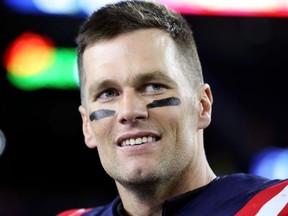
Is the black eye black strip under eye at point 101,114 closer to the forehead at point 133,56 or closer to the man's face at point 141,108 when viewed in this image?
the man's face at point 141,108

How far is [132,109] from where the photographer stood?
1.91 meters

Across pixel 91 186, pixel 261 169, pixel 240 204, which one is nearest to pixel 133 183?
pixel 240 204

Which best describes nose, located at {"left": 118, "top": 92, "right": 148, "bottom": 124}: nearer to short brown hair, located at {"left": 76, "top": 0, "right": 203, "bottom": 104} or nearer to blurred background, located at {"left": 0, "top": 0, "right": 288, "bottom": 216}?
short brown hair, located at {"left": 76, "top": 0, "right": 203, "bottom": 104}

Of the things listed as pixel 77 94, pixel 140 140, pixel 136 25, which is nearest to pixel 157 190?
pixel 140 140

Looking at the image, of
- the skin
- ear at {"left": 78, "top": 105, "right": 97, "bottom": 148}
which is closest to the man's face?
the skin

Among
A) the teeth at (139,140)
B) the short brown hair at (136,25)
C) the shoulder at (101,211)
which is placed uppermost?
the short brown hair at (136,25)

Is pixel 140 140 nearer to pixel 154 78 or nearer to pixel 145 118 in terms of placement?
pixel 145 118

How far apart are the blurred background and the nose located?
14.3 feet

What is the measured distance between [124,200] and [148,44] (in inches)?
21.7

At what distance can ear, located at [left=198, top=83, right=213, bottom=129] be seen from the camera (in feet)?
6.90

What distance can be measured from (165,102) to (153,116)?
0.23 ft

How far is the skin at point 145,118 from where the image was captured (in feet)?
6.32

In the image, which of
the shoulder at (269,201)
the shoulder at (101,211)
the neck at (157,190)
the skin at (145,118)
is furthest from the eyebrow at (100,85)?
the shoulder at (269,201)

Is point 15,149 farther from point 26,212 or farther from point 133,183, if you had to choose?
point 133,183
